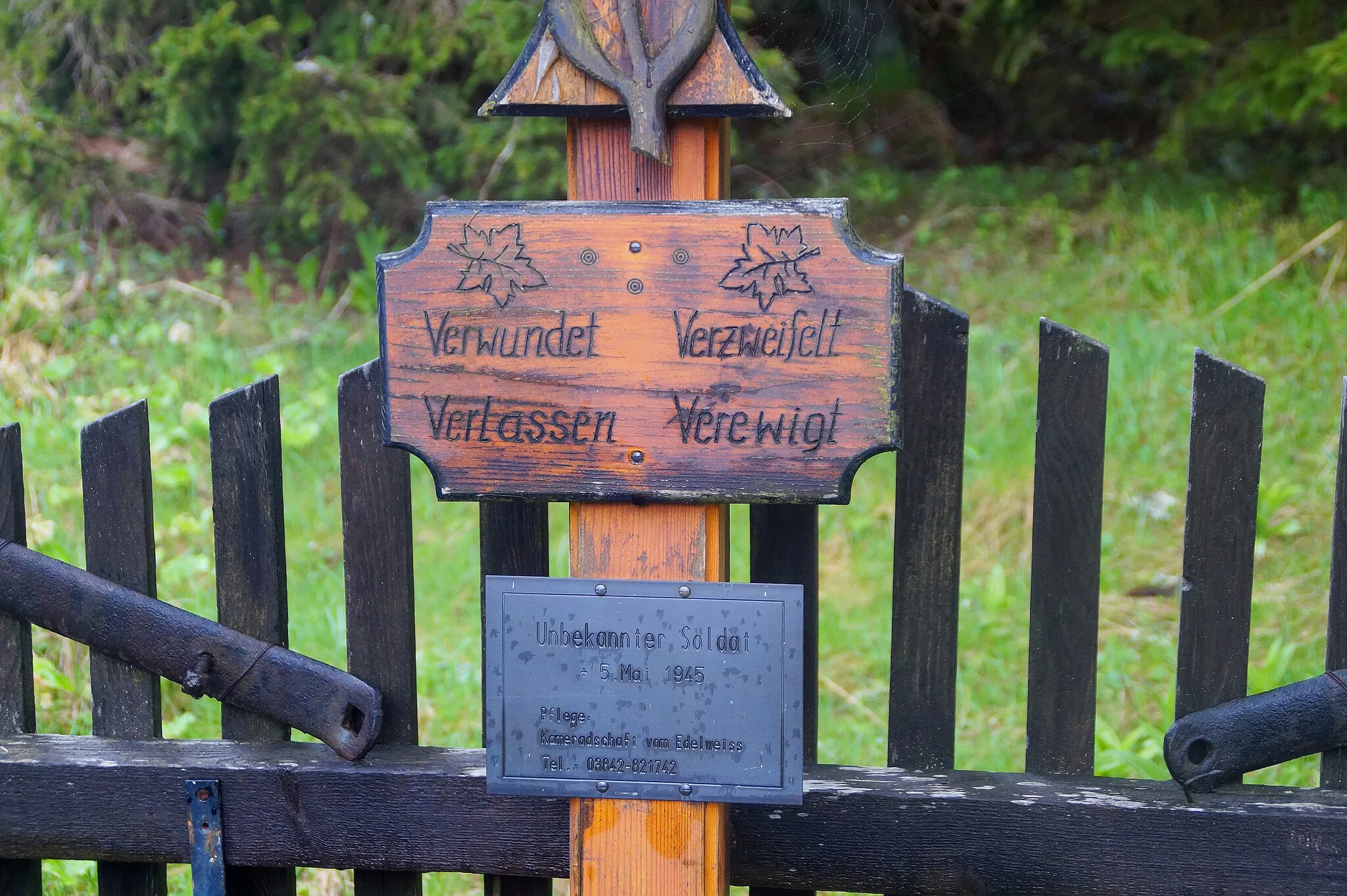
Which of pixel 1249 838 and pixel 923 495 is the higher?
pixel 923 495

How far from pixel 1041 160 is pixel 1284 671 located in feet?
11.7

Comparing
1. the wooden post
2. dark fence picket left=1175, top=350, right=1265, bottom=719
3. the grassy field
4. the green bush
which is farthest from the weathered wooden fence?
the green bush

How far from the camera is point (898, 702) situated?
5.79 feet

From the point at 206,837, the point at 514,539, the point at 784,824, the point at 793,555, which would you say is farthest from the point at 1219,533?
the point at 206,837

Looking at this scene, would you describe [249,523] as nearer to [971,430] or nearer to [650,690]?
[650,690]

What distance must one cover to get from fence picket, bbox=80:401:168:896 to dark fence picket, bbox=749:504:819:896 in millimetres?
903

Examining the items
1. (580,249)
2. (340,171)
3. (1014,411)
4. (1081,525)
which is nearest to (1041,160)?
(1014,411)

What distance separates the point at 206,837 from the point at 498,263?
1000 mm

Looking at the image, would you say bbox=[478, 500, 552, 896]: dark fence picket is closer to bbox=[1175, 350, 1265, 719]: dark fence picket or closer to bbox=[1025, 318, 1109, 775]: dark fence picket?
bbox=[1025, 318, 1109, 775]: dark fence picket

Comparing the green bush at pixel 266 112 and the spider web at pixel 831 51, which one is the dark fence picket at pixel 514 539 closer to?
the spider web at pixel 831 51

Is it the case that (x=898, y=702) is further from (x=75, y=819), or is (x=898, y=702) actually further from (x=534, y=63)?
(x=75, y=819)

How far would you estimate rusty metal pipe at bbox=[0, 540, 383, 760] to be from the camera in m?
1.79

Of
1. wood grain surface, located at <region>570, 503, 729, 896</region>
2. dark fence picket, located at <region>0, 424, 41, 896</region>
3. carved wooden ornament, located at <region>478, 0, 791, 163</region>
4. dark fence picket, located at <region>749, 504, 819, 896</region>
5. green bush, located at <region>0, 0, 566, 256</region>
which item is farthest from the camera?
green bush, located at <region>0, 0, 566, 256</region>

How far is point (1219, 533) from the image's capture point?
167 centimetres
